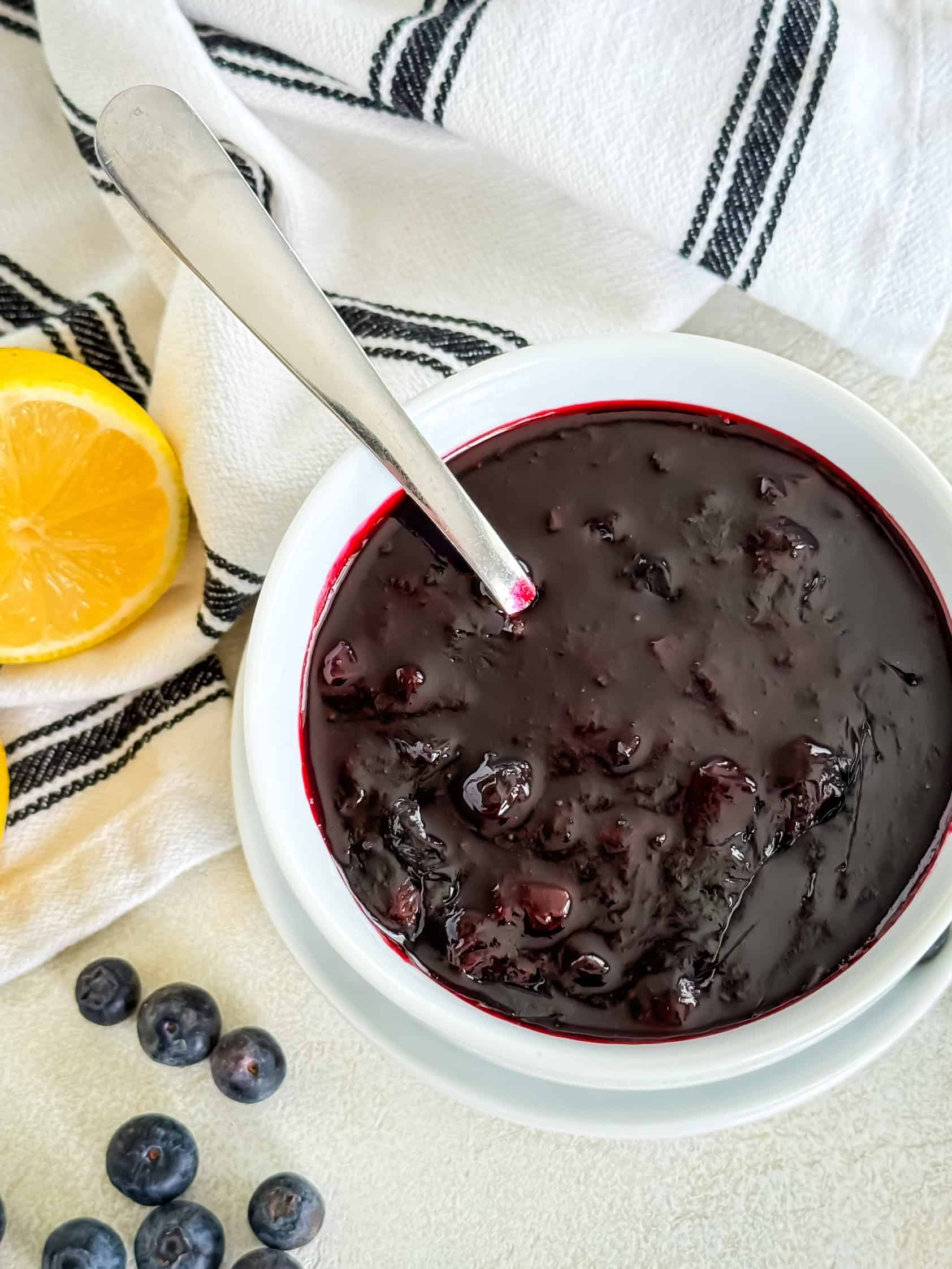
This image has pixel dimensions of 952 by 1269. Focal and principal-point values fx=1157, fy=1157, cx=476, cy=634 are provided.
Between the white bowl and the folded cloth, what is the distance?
252 mm

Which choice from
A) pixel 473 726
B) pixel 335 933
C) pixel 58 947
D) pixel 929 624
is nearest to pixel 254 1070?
Answer: pixel 58 947

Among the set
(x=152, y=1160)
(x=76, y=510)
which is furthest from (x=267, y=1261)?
(x=76, y=510)

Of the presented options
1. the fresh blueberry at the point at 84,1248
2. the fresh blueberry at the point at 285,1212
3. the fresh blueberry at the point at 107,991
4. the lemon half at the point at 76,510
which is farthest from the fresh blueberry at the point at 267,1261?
the lemon half at the point at 76,510

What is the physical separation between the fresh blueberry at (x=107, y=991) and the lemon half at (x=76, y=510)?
0.38 metres

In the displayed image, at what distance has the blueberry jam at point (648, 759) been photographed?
1.02 m

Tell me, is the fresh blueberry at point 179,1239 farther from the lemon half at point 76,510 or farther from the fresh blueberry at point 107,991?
the lemon half at point 76,510

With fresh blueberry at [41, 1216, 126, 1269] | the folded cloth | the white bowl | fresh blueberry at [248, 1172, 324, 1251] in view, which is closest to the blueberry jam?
the white bowl

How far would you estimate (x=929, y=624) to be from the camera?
1.08 meters

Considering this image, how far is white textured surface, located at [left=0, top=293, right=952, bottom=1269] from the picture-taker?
54.2 inches

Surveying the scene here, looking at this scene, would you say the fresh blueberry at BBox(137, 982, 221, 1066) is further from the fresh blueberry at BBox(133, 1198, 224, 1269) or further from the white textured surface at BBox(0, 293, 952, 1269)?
the fresh blueberry at BBox(133, 1198, 224, 1269)

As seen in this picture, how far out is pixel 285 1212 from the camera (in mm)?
1334

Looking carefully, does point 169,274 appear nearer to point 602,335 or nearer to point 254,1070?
point 602,335

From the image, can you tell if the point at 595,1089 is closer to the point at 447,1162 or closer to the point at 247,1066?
the point at 447,1162

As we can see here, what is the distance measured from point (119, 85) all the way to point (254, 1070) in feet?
3.77
